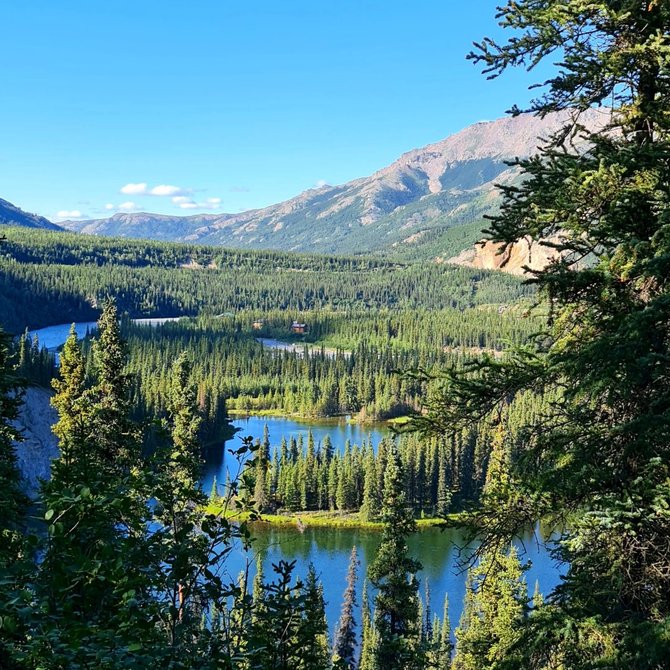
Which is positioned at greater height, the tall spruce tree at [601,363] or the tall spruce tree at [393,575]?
the tall spruce tree at [601,363]

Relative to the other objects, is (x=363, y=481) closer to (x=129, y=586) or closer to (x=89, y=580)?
(x=129, y=586)

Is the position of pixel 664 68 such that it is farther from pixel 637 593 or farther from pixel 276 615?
pixel 276 615

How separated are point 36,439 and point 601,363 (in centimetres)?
5944

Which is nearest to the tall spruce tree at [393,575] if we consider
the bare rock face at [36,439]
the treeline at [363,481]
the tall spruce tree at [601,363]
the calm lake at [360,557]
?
the tall spruce tree at [601,363]

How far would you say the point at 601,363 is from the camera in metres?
8.28

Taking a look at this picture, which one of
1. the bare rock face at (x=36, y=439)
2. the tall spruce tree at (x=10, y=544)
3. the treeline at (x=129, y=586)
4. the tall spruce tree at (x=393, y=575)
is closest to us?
the tall spruce tree at (x=10, y=544)

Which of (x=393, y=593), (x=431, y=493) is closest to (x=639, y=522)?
(x=393, y=593)

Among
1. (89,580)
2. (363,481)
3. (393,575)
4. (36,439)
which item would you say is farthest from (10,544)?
(363,481)

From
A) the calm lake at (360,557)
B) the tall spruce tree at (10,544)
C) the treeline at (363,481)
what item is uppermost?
the tall spruce tree at (10,544)

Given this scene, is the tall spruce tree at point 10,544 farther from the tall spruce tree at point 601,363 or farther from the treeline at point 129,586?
the tall spruce tree at point 601,363

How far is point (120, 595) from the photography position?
6078 millimetres

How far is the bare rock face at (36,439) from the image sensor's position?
5466 centimetres

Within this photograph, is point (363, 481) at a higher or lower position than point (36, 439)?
lower

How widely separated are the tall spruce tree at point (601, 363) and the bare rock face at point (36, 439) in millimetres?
50813
